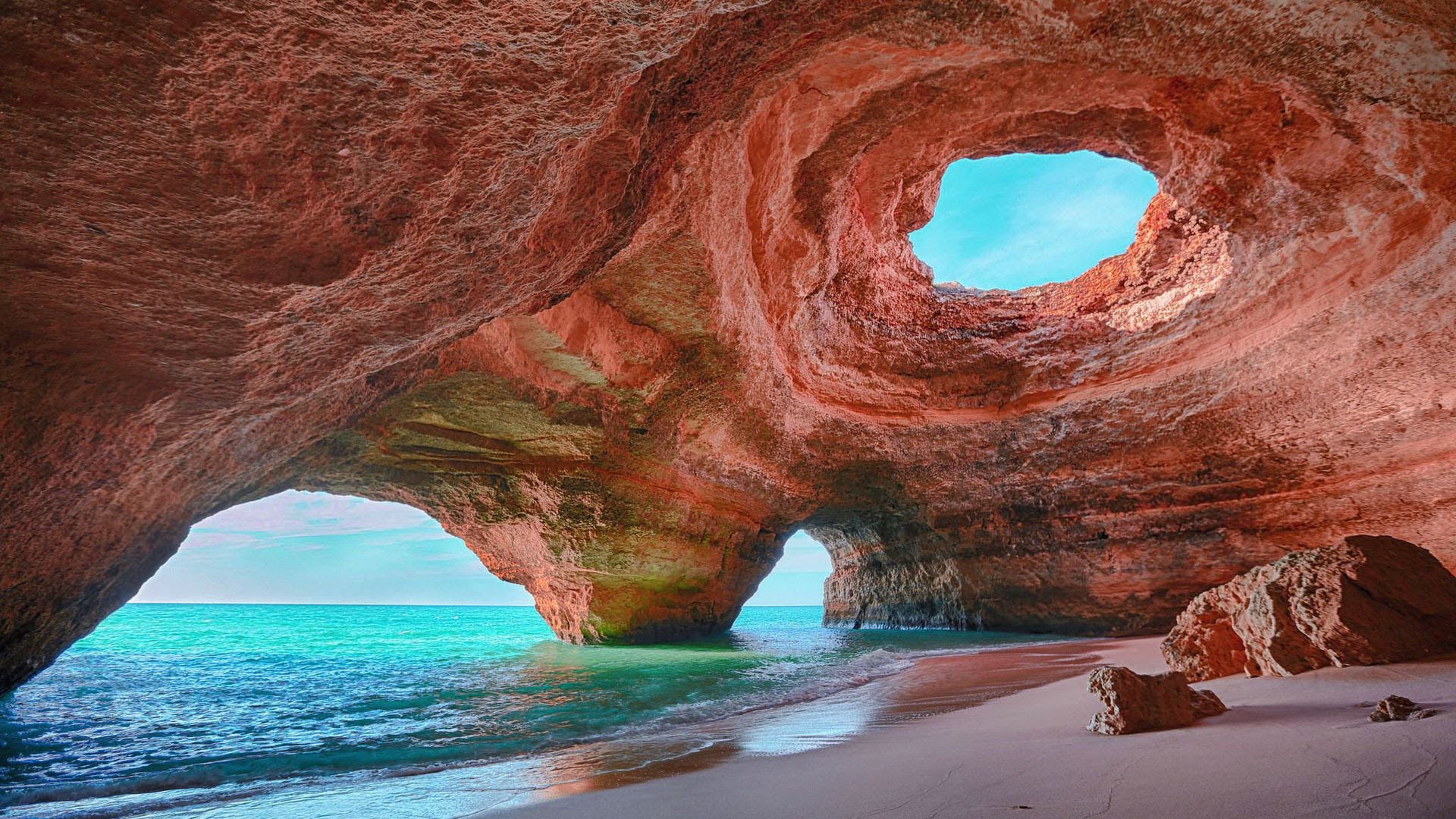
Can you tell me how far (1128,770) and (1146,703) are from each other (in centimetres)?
58

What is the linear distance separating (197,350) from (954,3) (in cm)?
423

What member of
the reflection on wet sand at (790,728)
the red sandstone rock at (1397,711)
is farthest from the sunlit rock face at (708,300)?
the red sandstone rock at (1397,711)

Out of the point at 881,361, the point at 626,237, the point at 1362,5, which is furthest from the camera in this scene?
the point at 881,361

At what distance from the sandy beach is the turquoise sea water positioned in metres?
0.84

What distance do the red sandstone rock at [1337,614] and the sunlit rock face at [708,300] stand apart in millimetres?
2288

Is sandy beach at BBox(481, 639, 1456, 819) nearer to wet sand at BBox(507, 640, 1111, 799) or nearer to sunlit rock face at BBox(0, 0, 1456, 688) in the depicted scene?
wet sand at BBox(507, 640, 1111, 799)

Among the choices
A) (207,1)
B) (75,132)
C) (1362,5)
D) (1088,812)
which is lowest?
(1088,812)

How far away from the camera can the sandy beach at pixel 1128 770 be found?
1380 mm

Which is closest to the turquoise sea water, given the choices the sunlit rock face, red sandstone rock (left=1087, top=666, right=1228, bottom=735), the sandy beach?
the sandy beach

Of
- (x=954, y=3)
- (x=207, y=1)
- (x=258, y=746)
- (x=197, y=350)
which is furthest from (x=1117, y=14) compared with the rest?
(x=258, y=746)

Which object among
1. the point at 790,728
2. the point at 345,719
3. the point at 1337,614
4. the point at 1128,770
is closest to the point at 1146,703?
the point at 1128,770

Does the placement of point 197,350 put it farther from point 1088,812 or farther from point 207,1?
point 1088,812

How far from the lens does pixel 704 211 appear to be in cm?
545

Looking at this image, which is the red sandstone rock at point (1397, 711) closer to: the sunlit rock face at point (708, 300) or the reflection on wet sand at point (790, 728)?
the reflection on wet sand at point (790, 728)
